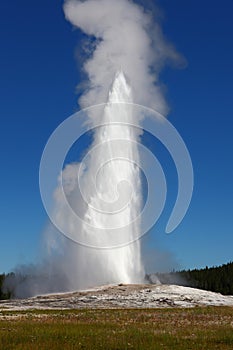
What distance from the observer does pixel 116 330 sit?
27859 mm

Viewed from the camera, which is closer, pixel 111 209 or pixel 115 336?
pixel 115 336

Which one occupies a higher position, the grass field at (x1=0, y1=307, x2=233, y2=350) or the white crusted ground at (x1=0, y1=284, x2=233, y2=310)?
the white crusted ground at (x1=0, y1=284, x2=233, y2=310)

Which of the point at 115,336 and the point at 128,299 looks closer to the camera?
the point at 115,336

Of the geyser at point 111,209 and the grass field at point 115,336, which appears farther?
the geyser at point 111,209

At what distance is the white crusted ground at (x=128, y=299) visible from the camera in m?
58.0

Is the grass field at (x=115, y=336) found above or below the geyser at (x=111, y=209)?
below

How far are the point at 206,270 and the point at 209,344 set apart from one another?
492 feet

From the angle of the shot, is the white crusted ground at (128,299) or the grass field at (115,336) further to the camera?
the white crusted ground at (128,299)

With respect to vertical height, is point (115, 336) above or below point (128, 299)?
below

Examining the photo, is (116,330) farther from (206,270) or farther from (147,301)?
(206,270)

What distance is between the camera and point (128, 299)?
61750 mm

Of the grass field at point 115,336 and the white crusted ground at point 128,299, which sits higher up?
the white crusted ground at point 128,299

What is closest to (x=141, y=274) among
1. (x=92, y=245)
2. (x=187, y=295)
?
(x=92, y=245)

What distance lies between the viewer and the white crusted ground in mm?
58031
